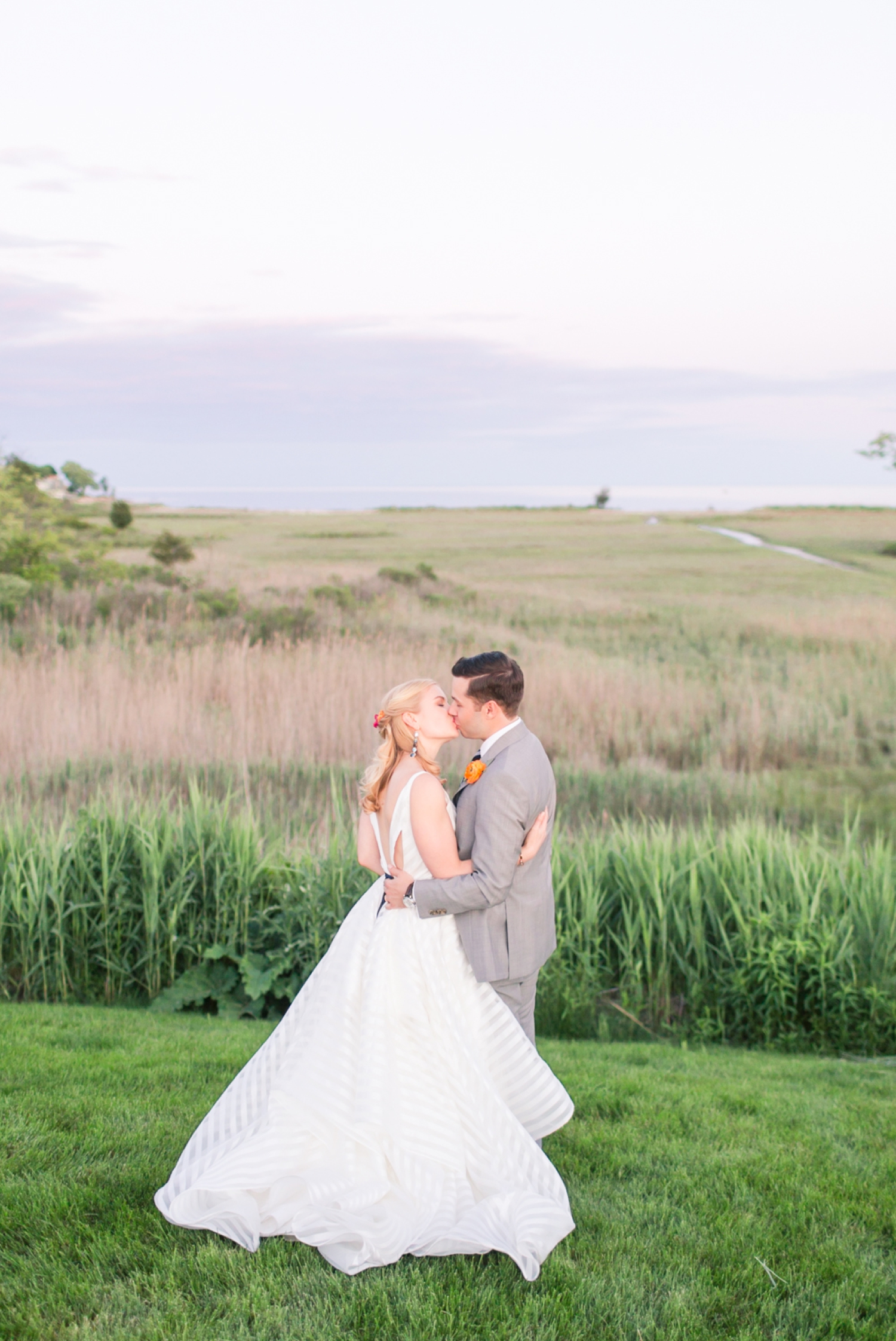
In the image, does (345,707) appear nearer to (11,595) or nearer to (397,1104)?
(11,595)

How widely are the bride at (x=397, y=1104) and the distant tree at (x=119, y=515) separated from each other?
32617mm

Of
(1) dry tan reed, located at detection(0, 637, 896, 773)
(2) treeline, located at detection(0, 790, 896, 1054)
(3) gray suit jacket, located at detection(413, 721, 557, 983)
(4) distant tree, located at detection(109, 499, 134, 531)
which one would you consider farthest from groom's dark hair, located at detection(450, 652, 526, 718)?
(4) distant tree, located at detection(109, 499, 134, 531)

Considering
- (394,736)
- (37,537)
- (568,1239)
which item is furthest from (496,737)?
(37,537)

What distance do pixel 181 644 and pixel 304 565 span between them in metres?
18.6

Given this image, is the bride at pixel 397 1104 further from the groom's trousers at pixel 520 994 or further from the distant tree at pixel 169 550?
the distant tree at pixel 169 550

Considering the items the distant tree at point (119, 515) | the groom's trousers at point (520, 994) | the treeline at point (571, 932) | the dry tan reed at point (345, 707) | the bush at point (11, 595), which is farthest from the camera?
the distant tree at point (119, 515)

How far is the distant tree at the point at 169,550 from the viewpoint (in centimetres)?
3114

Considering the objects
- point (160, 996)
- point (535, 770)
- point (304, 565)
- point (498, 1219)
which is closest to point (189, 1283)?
point (498, 1219)

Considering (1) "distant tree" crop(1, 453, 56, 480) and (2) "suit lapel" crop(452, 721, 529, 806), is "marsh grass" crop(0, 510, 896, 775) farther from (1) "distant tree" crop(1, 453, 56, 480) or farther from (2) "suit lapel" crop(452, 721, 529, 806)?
(2) "suit lapel" crop(452, 721, 529, 806)

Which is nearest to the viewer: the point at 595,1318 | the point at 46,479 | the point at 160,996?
the point at 595,1318

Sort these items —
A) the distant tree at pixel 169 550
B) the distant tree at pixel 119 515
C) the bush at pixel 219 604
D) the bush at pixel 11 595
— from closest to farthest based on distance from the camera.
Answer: the bush at pixel 11 595 < the bush at pixel 219 604 < the distant tree at pixel 169 550 < the distant tree at pixel 119 515

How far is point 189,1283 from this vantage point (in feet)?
11.0

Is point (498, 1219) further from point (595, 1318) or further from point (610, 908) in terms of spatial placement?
point (610, 908)

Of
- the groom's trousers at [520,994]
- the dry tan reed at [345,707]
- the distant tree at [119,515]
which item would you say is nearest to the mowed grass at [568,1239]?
the groom's trousers at [520,994]
